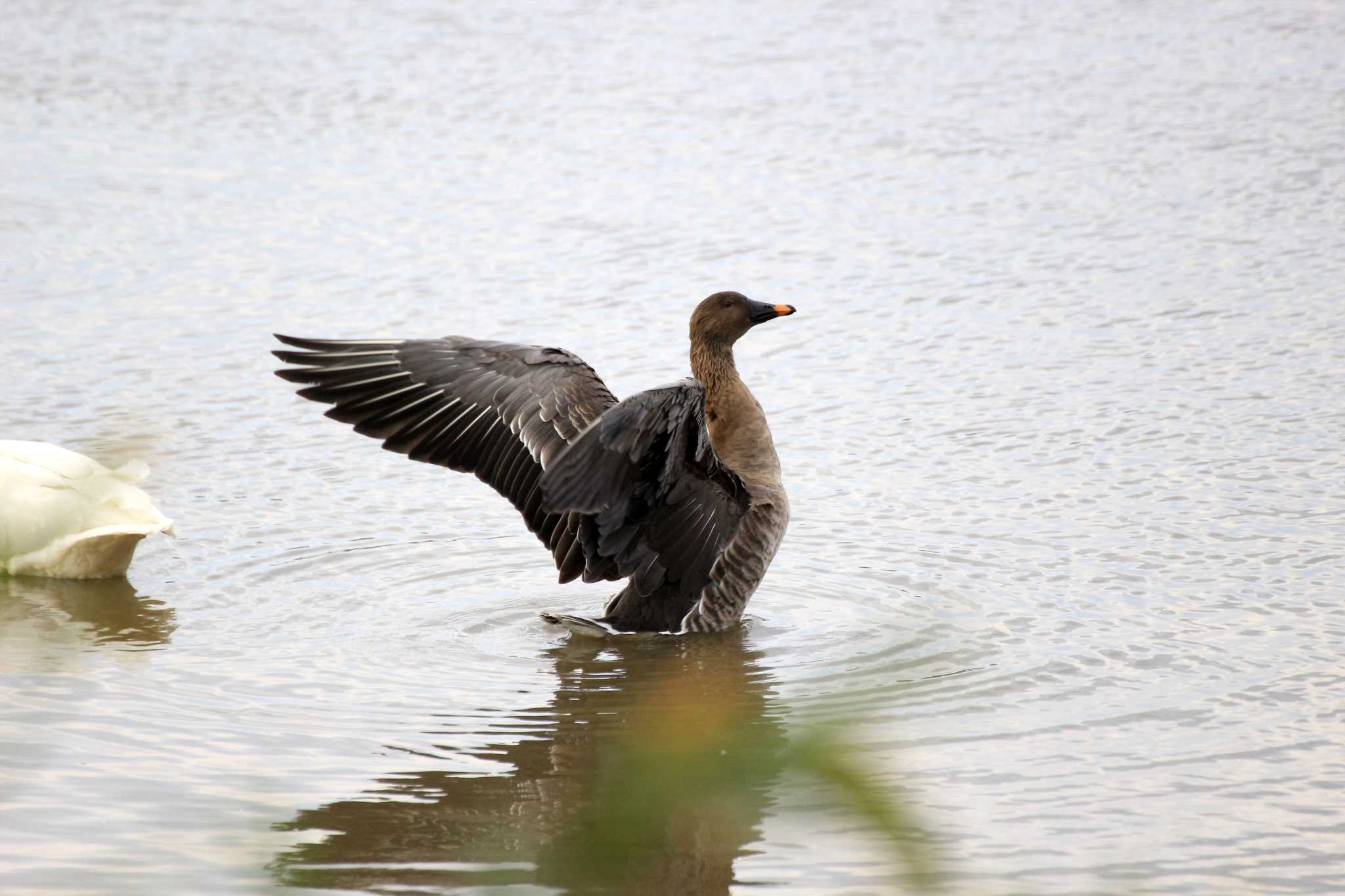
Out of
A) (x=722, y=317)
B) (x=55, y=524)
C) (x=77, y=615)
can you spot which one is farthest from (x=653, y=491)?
(x=55, y=524)

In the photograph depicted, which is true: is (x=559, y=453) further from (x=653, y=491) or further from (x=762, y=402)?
(x=762, y=402)

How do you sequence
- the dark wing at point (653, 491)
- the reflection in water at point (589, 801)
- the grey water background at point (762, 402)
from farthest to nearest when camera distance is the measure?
the dark wing at point (653, 491)
the grey water background at point (762, 402)
the reflection in water at point (589, 801)

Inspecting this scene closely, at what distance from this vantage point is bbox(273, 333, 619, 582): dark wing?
6.50 m

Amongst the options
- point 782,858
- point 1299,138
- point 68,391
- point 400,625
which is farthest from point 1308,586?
point 1299,138

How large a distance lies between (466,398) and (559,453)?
657 mm

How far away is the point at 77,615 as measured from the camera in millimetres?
7250

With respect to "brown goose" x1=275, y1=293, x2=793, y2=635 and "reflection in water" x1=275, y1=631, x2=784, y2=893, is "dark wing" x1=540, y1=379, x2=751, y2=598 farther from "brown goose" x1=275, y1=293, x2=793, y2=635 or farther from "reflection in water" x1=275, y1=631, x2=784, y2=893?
"reflection in water" x1=275, y1=631, x2=784, y2=893

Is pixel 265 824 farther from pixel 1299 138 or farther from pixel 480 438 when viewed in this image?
pixel 1299 138

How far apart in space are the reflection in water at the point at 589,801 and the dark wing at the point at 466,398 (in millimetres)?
627

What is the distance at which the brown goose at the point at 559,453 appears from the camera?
21.2ft

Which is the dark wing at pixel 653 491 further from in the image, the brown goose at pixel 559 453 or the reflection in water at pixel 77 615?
the reflection in water at pixel 77 615

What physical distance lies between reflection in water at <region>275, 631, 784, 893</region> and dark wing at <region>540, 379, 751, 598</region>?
1.43 ft

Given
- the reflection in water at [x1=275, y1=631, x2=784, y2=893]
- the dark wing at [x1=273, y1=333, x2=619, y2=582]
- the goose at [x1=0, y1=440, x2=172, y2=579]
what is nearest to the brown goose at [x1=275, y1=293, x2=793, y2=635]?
the dark wing at [x1=273, y1=333, x2=619, y2=582]

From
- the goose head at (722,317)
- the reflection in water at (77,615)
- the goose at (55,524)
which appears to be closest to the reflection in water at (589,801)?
the goose head at (722,317)
